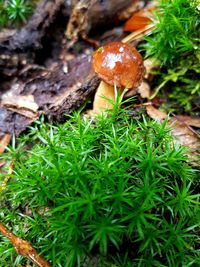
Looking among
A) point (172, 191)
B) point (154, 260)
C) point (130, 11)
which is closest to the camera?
point (154, 260)

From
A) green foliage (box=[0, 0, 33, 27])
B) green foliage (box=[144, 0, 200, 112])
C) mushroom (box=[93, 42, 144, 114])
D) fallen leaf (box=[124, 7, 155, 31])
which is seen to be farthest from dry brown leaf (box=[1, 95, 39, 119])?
fallen leaf (box=[124, 7, 155, 31])

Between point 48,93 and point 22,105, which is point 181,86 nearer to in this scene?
point 48,93

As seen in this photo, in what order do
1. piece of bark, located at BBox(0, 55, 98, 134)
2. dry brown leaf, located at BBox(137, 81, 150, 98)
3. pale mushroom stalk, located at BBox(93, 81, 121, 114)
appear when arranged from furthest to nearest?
1. dry brown leaf, located at BBox(137, 81, 150, 98)
2. piece of bark, located at BBox(0, 55, 98, 134)
3. pale mushroom stalk, located at BBox(93, 81, 121, 114)

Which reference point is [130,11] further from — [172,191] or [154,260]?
[154,260]

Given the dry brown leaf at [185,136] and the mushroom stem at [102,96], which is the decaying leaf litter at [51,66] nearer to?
the dry brown leaf at [185,136]

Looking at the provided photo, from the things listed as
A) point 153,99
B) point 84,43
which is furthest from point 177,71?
point 84,43

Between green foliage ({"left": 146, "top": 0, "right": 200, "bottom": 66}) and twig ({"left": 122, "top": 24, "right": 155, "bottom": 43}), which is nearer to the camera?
green foliage ({"left": 146, "top": 0, "right": 200, "bottom": 66})

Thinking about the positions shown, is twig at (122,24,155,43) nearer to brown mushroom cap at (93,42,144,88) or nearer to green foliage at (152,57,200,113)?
green foliage at (152,57,200,113)
